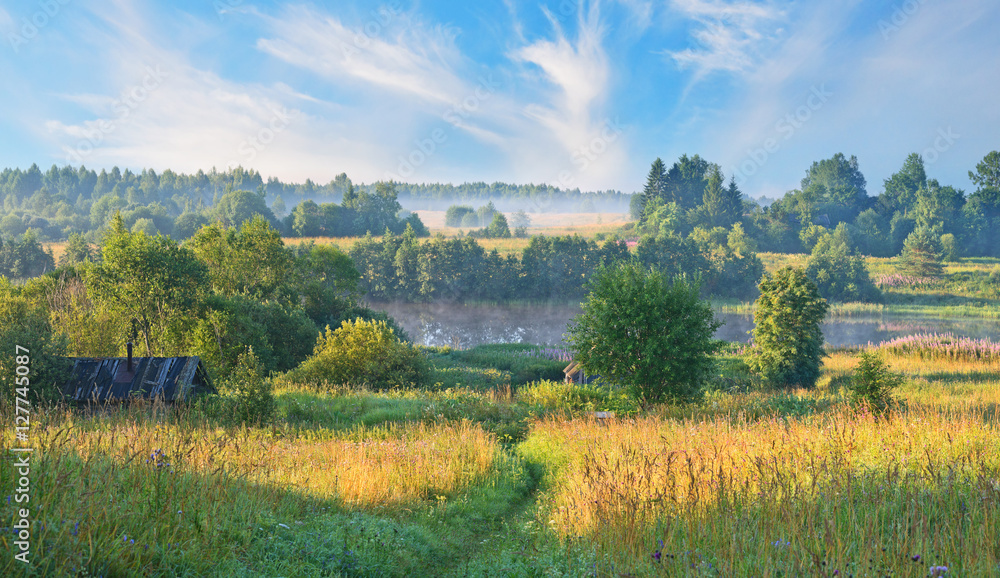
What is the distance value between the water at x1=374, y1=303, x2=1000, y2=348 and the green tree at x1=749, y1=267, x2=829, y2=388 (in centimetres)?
2344

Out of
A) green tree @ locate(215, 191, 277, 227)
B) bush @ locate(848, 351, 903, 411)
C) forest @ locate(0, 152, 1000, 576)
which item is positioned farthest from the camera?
green tree @ locate(215, 191, 277, 227)

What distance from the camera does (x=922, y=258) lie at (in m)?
75.4

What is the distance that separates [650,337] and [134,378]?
46.0 ft

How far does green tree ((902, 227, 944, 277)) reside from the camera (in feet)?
244

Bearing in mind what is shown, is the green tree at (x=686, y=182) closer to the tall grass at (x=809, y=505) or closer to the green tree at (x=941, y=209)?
the green tree at (x=941, y=209)

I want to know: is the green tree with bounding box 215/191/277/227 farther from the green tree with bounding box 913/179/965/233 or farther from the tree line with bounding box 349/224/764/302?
the green tree with bounding box 913/179/965/233

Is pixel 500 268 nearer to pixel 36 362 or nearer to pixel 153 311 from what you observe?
pixel 153 311

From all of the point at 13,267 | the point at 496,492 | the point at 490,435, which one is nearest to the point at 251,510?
the point at 496,492

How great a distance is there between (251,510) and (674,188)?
422 feet

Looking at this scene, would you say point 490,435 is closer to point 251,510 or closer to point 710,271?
point 251,510

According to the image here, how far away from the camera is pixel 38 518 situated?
10.7 ft

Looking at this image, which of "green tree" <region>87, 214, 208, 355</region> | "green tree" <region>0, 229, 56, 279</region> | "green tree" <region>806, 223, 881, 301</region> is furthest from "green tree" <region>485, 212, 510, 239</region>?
"green tree" <region>87, 214, 208, 355</region>

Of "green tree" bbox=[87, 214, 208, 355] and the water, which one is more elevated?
"green tree" bbox=[87, 214, 208, 355]

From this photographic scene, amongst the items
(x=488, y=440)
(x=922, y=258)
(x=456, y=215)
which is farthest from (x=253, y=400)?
(x=456, y=215)
